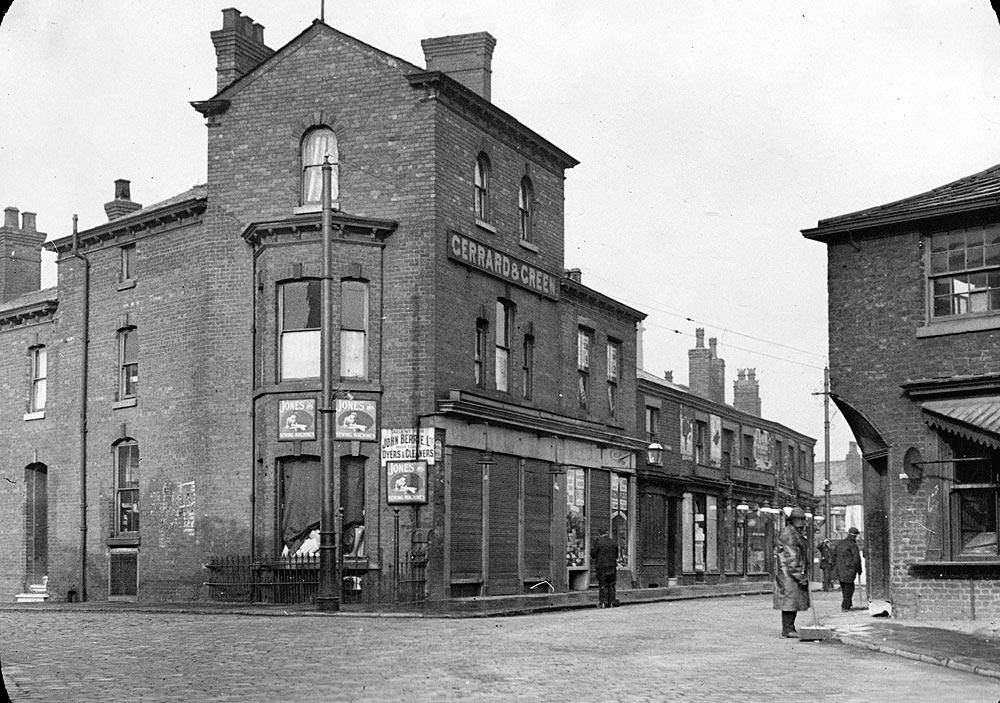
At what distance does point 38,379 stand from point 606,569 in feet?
56.4

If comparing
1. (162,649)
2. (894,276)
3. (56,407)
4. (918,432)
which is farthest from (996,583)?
(56,407)

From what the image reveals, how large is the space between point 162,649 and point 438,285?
14.2 metres

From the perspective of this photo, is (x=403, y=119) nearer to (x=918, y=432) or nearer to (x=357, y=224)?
(x=357, y=224)

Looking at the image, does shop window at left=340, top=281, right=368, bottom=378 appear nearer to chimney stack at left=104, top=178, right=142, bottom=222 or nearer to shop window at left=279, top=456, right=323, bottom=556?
shop window at left=279, top=456, right=323, bottom=556

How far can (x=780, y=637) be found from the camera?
1875 cm

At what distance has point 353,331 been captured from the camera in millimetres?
28391

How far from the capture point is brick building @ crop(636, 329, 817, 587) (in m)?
43.5

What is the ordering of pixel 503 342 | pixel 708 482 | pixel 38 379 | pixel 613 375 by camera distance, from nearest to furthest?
pixel 503 342, pixel 38 379, pixel 613 375, pixel 708 482

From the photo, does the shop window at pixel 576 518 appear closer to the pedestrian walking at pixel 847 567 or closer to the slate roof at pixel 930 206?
the pedestrian walking at pixel 847 567

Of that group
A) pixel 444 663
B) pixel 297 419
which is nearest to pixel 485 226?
pixel 297 419

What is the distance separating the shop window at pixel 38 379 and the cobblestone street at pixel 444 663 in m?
16.1

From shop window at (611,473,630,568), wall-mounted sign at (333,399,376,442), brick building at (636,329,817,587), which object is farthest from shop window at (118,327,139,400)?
brick building at (636,329,817,587)

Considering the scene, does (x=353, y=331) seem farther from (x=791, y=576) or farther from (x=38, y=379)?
(x=791, y=576)

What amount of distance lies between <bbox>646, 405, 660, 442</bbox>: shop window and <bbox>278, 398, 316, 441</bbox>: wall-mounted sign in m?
18.0
